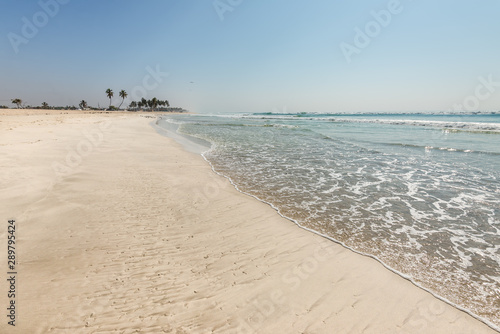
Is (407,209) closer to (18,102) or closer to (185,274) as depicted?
(185,274)

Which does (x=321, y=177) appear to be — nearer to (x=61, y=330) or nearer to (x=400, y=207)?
(x=400, y=207)

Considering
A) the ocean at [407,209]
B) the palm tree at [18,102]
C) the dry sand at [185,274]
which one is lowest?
the ocean at [407,209]

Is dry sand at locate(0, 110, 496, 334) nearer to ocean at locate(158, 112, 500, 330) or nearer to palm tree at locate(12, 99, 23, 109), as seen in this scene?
ocean at locate(158, 112, 500, 330)

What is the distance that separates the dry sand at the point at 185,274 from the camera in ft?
10.6

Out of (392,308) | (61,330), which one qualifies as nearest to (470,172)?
(392,308)

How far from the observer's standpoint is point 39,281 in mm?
3783

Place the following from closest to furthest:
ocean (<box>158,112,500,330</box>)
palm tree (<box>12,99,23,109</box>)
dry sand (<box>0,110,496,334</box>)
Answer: dry sand (<box>0,110,496,334</box>) < ocean (<box>158,112,500,330</box>) < palm tree (<box>12,99,23,109</box>)

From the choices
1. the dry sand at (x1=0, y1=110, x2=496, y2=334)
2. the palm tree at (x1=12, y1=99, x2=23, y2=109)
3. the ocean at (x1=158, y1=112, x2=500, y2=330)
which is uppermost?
the palm tree at (x1=12, y1=99, x2=23, y2=109)

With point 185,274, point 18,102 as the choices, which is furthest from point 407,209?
point 18,102

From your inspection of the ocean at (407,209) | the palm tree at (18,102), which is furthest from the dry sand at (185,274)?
the palm tree at (18,102)

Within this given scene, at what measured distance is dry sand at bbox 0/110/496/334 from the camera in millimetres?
3240

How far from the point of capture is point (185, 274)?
412 cm

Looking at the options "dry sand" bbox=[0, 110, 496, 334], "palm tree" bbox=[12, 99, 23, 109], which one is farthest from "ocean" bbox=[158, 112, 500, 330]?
"palm tree" bbox=[12, 99, 23, 109]

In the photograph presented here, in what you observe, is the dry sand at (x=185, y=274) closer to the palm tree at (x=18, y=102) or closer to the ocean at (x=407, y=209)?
the ocean at (x=407, y=209)
